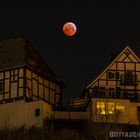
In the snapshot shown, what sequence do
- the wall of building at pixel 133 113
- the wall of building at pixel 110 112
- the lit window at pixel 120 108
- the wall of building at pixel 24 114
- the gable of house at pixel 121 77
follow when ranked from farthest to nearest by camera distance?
1. the gable of house at pixel 121 77
2. the wall of building at pixel 133 113
3. the lit window at pixel 120 108
4. the wall of building at pixel 24 114
5. the wall of building at pixel 110 112

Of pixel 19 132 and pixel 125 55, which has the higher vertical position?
pixel 125 55

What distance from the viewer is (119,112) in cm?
12375

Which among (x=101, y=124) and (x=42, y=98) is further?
(x=42, y=98)

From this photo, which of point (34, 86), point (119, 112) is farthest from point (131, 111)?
point (34, 86)

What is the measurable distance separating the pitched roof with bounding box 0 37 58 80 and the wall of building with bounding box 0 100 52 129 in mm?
5046

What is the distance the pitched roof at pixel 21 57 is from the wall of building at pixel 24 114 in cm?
505

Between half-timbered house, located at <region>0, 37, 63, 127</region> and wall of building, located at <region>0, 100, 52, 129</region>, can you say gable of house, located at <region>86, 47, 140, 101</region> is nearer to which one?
half-timbered house, located at <region>0, 37, 63, 127</region>

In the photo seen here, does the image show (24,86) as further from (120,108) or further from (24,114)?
(120,108)

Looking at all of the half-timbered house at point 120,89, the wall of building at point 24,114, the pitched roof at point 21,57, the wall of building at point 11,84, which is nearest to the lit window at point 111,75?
the half-timbered house at point 120,89

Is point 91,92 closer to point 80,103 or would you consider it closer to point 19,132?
point 80,103

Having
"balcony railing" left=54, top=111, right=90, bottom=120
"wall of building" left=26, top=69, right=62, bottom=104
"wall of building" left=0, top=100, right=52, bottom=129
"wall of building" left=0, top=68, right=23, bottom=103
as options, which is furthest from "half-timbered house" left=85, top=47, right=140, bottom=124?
"wall of building" left=0, top=68, right=23, bottom=103

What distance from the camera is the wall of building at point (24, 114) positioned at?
403 ft

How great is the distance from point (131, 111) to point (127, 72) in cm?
572

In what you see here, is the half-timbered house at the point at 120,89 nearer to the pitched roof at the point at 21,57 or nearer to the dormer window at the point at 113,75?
the dormer window at the point at 113,75
